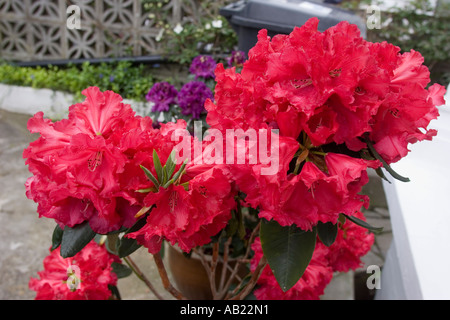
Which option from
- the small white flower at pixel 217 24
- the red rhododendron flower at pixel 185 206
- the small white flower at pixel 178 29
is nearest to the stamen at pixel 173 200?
the red rhododendron flower at pixel 185 206

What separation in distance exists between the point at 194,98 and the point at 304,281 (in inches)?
37.0

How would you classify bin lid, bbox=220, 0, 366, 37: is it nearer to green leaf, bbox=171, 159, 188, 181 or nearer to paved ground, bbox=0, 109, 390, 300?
paved ground, bbox=0, 109, 390, 300

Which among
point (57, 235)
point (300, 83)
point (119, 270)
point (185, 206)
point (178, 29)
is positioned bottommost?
point (119, 270)

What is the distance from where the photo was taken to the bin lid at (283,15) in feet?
8.21

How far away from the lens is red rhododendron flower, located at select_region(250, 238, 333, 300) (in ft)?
3.72

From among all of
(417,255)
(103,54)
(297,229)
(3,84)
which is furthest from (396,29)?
(3,84)

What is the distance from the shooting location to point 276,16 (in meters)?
2.60

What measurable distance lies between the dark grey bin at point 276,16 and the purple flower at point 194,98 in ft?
3.09

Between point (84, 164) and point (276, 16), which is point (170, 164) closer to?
point (84, 164)

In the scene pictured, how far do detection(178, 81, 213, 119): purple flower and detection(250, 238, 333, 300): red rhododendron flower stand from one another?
0.76m

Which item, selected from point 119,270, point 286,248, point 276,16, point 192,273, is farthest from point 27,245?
point 286,248

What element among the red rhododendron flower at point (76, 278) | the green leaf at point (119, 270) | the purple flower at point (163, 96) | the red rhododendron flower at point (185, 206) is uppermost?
the purple flower at point (163, 96)

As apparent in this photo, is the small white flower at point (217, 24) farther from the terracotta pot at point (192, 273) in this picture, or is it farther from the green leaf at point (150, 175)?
the green leaf at point (150, 175)

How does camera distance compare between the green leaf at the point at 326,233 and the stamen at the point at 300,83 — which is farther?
the green leaf at the point at 326,233
